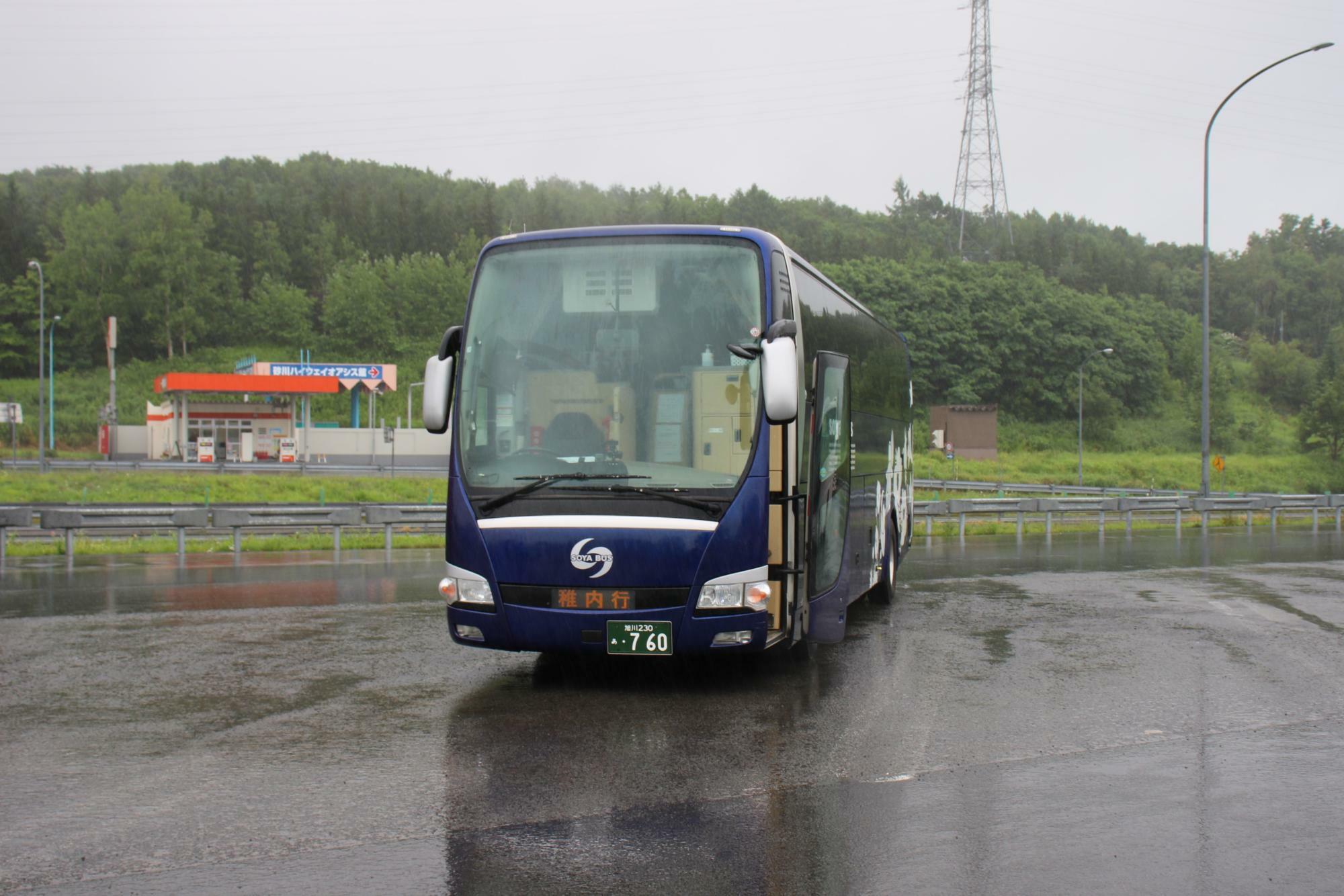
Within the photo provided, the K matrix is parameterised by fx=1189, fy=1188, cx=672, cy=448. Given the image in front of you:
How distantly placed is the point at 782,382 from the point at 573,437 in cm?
150

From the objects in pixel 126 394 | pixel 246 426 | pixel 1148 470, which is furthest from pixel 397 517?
pixel 126 394

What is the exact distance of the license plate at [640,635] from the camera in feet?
25.3

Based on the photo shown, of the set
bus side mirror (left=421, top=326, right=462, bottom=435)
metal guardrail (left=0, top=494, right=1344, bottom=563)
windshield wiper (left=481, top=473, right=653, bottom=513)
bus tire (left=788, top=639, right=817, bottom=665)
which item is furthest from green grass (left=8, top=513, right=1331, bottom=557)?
windshield wiper (left=481, top=473, right=653, bottom=513)

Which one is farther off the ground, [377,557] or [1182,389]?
[1182,389]

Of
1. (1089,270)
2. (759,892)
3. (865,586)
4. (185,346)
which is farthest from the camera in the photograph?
(1089,270)

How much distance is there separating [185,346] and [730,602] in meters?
110

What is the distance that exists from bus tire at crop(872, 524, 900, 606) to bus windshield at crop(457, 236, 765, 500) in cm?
568

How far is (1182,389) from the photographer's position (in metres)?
108

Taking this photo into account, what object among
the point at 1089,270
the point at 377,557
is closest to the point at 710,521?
the point at 377,557

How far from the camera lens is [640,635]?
25.4 ft

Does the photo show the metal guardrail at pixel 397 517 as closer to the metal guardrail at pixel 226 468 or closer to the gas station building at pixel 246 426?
the metal guardrail at pixel 226 468

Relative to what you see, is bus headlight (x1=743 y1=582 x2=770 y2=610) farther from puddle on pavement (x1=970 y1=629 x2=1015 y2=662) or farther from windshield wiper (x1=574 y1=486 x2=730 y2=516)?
puddle on pavement (x1=970 y1=629 x2=1015 y2=662)

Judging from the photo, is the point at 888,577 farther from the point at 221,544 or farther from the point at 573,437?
the point at 221,544

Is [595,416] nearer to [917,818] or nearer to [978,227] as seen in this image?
[917,818]
